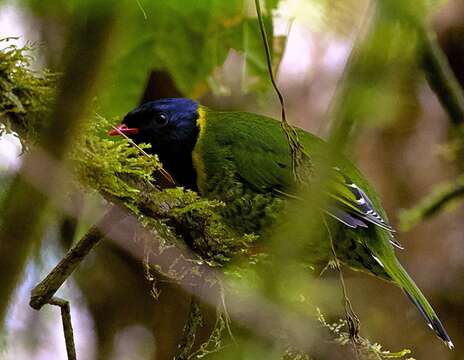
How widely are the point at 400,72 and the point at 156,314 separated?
3494mm

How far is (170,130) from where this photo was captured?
11.1 feet

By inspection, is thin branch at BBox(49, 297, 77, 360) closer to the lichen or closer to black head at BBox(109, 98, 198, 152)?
the lichen

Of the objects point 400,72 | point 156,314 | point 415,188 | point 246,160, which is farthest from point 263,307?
point 415,188

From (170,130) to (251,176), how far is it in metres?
0.47

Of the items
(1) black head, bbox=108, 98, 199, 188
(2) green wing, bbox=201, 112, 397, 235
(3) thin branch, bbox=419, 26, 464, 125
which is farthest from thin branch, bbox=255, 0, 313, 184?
(1) black head, bbox=108, 98, 199, 188

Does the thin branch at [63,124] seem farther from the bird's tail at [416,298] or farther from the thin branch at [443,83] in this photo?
the bird's tail at [416,298]

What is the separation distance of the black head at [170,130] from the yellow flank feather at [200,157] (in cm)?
2

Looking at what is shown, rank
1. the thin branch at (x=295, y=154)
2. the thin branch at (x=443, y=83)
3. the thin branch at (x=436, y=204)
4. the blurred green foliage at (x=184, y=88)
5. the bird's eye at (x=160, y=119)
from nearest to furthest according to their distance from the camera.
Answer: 1. the blurred green foliage at (x=184, y=88)
2. the thin branch at (x=295, y=154)
3. the thin branch at (x=443, y=83)
4. the thin branch at (x=436, y=204)
5. the bird's eye at (x=160, y=119)

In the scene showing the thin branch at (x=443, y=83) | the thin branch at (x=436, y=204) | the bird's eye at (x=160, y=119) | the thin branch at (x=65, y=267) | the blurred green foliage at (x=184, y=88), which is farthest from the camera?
the bird's eye at (x=160, y=119)

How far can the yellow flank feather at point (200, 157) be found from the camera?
3.10 metres

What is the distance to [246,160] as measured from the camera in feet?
10.4

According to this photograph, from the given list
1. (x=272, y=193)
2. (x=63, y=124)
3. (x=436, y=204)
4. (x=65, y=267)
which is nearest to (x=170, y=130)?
(x=272, y=193)

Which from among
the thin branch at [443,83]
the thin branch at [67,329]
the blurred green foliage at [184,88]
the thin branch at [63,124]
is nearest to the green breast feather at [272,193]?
the blurred green foliage at [184,88]

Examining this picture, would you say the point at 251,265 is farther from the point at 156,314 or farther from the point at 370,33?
the point at 156,314
